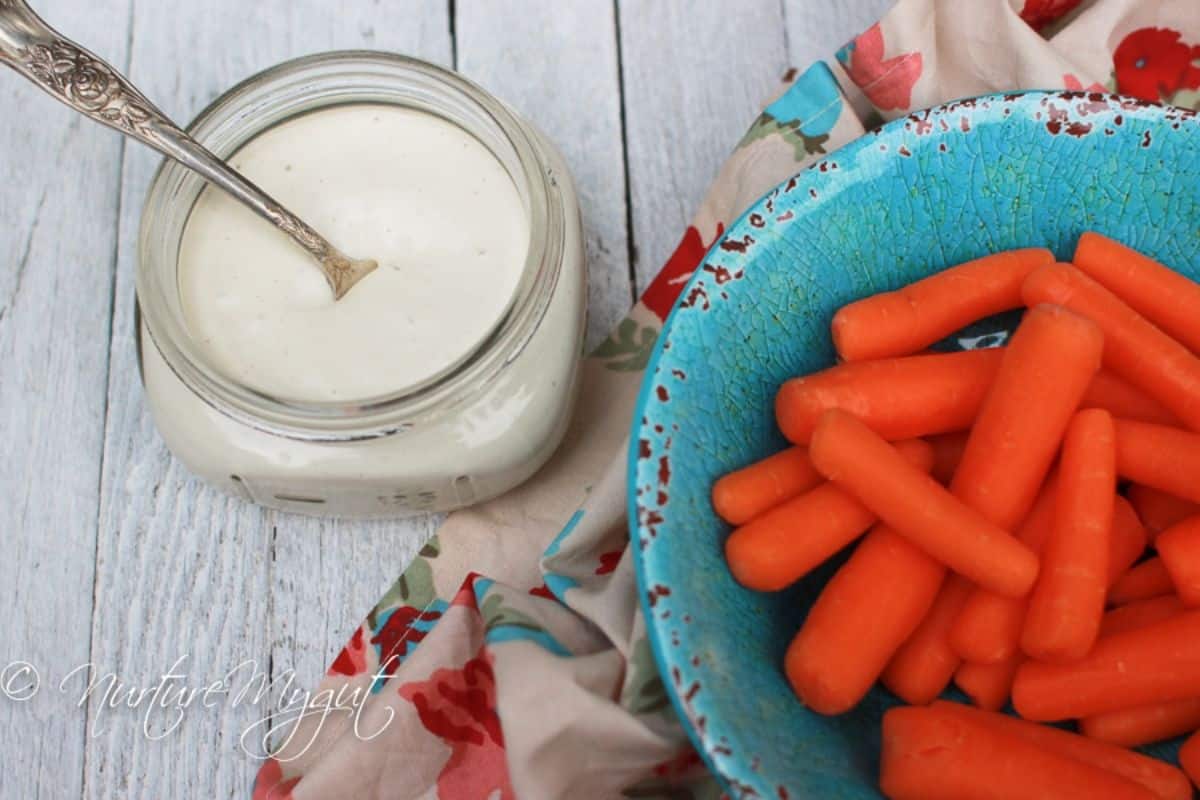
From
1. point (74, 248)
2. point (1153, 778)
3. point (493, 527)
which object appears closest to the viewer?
point (1153, 778)

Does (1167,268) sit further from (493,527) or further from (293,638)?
(293,638)

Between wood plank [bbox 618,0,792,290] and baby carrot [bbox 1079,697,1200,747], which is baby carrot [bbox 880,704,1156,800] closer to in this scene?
baby carrot [bbox 1079,697,1200,747]

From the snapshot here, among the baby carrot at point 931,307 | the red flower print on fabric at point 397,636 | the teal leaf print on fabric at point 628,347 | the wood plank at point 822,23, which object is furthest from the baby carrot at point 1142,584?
the wood plank at point 822,23

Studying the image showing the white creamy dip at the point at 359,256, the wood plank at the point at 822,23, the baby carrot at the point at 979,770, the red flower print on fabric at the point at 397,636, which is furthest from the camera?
the wood plank at the point at 822,23

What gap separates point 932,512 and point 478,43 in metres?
0.82

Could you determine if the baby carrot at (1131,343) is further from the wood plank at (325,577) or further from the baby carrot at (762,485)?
the wood plank at (325,577)

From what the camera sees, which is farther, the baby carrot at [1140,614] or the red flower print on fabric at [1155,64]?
the red flower print on fabric at [1155,64]

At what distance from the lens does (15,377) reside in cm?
131

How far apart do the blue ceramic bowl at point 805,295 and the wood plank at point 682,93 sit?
1.17ft

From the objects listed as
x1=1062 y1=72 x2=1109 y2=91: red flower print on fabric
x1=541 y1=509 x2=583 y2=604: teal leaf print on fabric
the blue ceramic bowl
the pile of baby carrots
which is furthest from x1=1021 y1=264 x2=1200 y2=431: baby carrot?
x1=541 y1=509 x2=583 y2=604: teal leaf print on fabric

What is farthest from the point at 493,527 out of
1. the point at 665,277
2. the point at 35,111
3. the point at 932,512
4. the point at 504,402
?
the point at 35,111

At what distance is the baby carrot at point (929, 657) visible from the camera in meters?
0.94

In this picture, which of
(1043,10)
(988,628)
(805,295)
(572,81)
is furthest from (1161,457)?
(572,81)

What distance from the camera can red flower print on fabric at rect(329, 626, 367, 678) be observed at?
3.86ft
